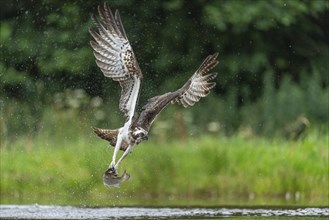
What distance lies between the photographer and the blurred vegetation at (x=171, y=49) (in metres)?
23.9

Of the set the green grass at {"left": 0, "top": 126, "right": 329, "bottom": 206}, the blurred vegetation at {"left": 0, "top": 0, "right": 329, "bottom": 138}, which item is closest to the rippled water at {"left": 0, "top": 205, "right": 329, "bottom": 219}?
the green grass at {"left": 0, "top": 126, "right": 329, "bottom": 206}

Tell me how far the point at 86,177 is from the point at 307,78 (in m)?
7.34

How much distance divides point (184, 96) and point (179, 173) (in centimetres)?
390

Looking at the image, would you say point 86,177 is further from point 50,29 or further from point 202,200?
point 50,29

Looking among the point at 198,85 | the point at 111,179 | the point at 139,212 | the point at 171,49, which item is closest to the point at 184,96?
the point at 198,85

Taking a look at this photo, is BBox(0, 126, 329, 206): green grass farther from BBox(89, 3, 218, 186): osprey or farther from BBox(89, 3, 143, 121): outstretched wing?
BBox(89, 3, 143, 121): outstretched wing

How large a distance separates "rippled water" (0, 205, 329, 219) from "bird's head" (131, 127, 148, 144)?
1428mm

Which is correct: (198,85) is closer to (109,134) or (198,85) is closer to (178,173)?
(109,134)

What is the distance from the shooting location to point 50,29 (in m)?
24.8

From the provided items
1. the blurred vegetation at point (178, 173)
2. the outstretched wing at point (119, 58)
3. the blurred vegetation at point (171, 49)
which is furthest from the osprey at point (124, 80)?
the blurred vegetation at point (171, 49)

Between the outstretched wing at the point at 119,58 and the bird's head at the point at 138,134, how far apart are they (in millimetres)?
167

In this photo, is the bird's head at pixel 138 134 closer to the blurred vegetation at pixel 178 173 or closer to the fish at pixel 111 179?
the fish at pixel 111 179

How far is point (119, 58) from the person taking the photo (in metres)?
13.9

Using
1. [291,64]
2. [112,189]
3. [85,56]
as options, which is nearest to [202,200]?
[112,189]
